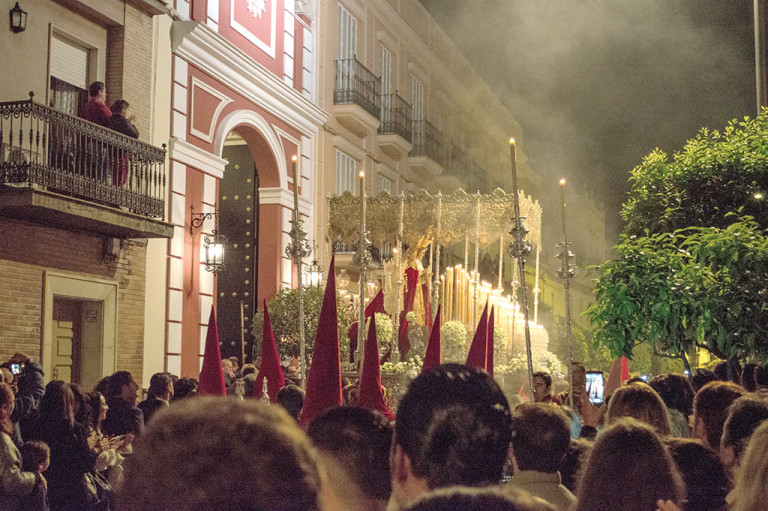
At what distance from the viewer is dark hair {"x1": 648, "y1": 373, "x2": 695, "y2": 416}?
22.5 ft

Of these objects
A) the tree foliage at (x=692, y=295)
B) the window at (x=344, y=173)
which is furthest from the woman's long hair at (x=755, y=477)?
the window at (x=344, y=173)

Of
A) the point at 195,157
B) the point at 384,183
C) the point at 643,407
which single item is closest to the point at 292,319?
the point at 195,157

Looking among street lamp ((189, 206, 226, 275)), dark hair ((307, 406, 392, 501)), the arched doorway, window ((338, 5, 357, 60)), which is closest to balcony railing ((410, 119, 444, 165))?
window ((338, 5, 357, 60))

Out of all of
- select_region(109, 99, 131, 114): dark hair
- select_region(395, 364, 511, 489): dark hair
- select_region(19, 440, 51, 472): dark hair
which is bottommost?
select_region(19, 440, 51, 472): dark hair

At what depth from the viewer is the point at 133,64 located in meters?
13.4

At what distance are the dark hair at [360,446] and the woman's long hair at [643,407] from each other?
7.34 feet

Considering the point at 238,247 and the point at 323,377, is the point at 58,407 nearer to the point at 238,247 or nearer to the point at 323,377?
the point at 323,377

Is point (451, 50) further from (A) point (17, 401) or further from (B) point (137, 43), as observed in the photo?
(A) point (17, 401)

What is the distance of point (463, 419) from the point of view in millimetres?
2402

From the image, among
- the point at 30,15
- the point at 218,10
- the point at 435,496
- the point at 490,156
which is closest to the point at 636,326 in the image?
the point at 435,496

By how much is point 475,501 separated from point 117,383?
5.88m

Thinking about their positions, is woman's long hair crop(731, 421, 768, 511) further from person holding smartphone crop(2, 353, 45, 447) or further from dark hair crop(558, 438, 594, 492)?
person holding smartphone crop(2, 353, 45, 447)

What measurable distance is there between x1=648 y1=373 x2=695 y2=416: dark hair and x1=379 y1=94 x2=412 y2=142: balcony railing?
16919mm

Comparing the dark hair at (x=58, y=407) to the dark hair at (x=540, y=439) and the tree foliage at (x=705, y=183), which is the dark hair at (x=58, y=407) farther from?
the tree foliage at (x=705, y=183)
